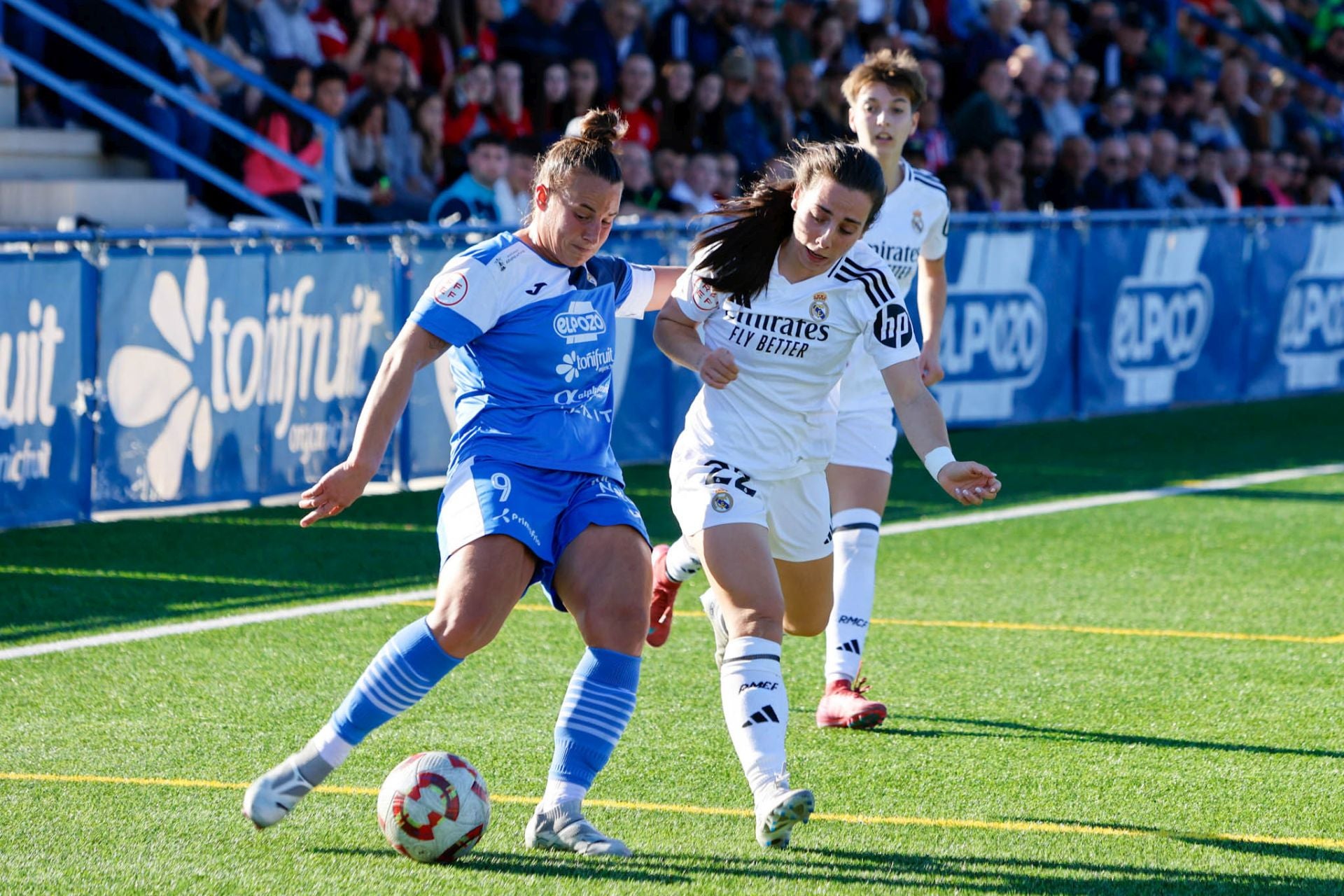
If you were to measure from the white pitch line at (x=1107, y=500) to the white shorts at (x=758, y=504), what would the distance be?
467 cm

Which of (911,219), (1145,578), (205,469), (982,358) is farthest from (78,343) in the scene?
(982,358)

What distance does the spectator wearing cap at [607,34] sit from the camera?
624 inches

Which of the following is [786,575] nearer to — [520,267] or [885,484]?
[885,484]

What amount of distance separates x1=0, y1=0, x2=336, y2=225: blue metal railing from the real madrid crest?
798 centimetres

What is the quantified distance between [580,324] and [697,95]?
11.7 metres

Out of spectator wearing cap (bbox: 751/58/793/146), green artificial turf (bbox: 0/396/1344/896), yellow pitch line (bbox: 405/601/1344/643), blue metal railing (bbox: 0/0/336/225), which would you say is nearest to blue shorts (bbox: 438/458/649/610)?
green artificial turf (bbox: 0/396/1344/896)

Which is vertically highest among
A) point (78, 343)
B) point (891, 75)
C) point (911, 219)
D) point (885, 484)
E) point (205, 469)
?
point (891, 75)

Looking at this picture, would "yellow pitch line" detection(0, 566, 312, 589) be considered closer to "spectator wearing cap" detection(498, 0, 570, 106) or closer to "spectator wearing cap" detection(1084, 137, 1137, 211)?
"spectator wearing cap" detection(498, 0, 570, 106)

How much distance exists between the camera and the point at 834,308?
210 inches

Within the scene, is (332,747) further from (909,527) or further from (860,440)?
→ (909,527)

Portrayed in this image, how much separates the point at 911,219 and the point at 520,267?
8.38ft

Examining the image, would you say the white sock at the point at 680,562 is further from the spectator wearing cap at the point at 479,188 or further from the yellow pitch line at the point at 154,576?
the spectator wearing cap at the point at 479,188

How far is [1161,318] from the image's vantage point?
628 inches

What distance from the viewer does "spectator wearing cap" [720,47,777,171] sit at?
16.6 meters
